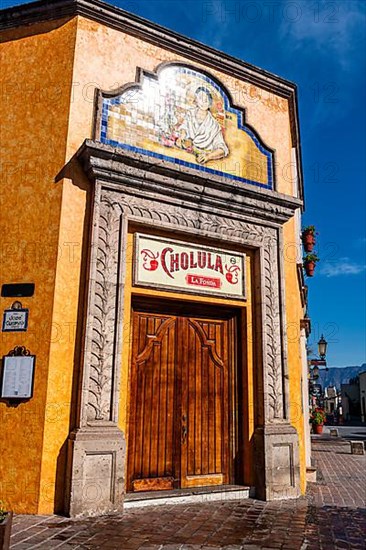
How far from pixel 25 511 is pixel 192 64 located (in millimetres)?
7408

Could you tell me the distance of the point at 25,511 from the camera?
573cm

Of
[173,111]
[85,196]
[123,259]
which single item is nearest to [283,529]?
[123,259]

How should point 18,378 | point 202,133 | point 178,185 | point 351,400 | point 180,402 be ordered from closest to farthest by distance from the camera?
point 18,378 → point 180,402 → point 178,185 → point 202,133 → point 351,400

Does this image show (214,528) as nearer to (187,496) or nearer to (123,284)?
(187,496)

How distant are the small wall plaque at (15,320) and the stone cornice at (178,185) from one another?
2164 millimetres

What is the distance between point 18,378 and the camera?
6.14m

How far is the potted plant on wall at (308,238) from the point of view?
482 inches

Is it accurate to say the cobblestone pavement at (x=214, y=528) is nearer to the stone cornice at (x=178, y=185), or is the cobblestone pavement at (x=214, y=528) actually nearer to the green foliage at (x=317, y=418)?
the stone cornice at (x=178, y=185)

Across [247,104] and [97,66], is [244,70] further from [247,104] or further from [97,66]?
[97,66]

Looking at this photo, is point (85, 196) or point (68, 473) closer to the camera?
point (68, 473)

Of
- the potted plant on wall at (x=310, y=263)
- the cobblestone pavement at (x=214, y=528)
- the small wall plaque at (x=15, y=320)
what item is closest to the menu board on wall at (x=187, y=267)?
the small wall plaque at (x=15, y=320)

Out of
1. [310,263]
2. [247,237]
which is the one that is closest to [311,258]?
[310,263]

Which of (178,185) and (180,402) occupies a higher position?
(178,185)

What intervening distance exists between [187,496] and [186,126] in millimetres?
5819
